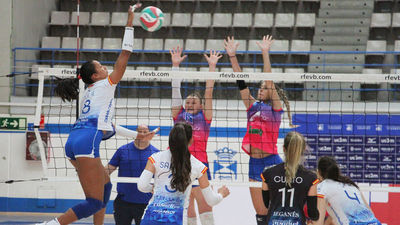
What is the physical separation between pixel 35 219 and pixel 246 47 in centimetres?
593

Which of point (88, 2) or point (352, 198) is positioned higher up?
point (88, 2)

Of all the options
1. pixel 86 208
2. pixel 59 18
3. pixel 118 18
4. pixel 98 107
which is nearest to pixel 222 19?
pixel 118 18

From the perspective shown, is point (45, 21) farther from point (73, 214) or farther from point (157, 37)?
point (73, 214)

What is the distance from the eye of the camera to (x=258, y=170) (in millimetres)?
6207

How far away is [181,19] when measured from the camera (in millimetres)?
13133

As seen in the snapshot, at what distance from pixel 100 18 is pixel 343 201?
32.1 ft

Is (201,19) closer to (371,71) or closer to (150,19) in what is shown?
(371,71)

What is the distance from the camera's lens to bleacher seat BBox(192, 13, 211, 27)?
1306 cm

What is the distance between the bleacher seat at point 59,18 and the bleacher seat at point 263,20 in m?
4.44

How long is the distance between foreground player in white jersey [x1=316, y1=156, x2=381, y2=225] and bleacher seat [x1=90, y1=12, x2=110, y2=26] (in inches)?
371

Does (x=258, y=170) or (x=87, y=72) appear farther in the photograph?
(x=258, y=170)

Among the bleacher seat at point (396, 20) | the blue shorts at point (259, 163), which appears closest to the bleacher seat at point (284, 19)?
the bleacher seat at point (396, 20)

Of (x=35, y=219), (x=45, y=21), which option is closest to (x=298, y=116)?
(x=35, y=219)

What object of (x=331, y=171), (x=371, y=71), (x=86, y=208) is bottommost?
(x=86, y=208)
